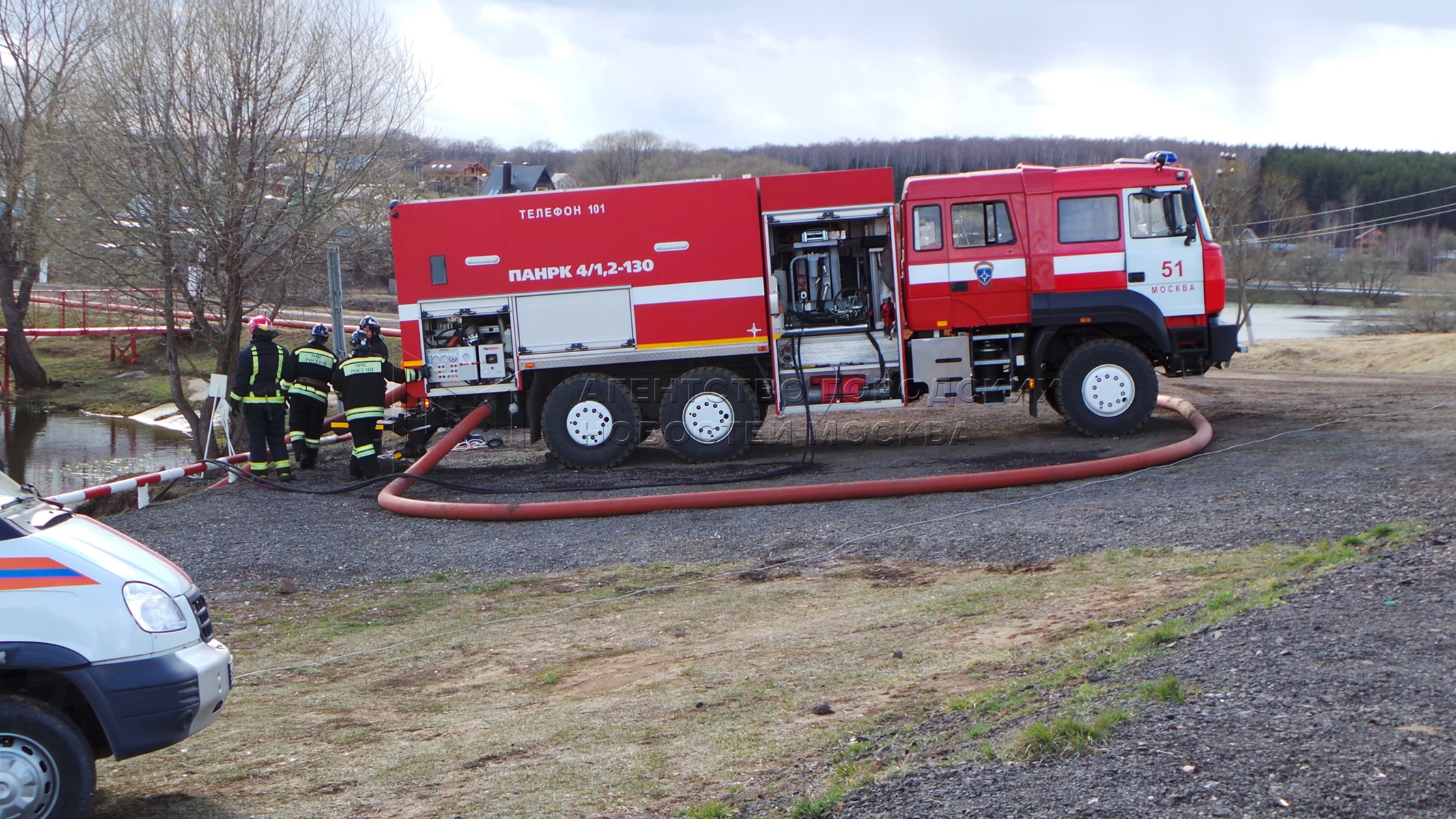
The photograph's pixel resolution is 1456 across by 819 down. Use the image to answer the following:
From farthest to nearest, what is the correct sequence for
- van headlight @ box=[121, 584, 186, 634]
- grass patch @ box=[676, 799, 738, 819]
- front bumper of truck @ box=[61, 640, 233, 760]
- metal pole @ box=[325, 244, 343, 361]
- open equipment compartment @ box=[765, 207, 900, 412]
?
metal pole @ box=[325, 244, 343, 361], open equipment compartment @ box=[765, 207, 900, 412], van headlight @ box=[121, 584, 186, 634], front bumper of truck @ box=[61, 640, 233, 760], grass patch @ box=[676, 799, 738, 819]

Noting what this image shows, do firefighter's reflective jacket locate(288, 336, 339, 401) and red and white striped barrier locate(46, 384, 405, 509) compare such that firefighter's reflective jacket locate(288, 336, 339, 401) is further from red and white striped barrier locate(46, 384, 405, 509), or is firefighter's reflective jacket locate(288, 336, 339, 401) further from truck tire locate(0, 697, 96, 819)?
truck tire locate(0, 697, 96, 819)

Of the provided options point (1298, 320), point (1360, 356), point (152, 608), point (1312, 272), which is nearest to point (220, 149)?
point (152, 608)

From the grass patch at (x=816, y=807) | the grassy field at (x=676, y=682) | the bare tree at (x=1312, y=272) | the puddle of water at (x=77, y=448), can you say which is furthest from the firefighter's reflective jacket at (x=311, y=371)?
the bare tree at (x=1312, y=272)

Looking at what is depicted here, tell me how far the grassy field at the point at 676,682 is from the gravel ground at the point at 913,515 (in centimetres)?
49

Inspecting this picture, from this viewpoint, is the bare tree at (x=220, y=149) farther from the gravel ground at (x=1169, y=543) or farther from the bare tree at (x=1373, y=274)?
the bare tree at (x=1373, y=274)

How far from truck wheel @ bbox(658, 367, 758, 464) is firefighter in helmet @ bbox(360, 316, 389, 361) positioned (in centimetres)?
316

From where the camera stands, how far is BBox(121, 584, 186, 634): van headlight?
13.8ft

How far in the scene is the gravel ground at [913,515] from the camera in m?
8.51

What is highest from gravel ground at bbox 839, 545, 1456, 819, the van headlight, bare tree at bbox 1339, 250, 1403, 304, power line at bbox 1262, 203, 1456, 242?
power line at bbox 1262, 203, 1456, 242

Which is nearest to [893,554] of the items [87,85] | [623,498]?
[623,498]

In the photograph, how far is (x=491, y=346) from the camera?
1294cm

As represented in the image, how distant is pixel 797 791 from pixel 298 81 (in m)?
16.2

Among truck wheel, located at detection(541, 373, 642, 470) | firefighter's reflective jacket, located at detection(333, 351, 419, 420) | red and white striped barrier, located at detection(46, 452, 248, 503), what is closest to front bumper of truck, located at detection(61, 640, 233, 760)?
red and white striped barrier, located at detection(46, 452, 248, 503)

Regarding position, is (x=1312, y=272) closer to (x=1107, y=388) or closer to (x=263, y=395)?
(x=1107, y=388)
